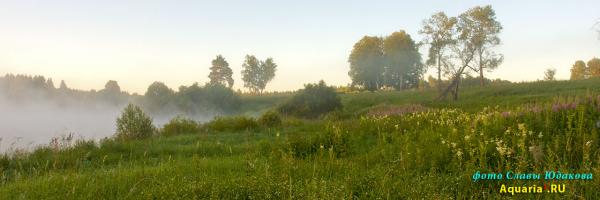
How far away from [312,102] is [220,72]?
49995 millimetres

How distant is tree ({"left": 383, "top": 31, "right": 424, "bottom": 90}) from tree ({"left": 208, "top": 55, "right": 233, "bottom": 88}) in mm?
32426

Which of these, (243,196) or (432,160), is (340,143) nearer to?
(432,160)

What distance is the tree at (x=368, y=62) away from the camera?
67000 millimetres

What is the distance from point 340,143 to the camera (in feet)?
26.8

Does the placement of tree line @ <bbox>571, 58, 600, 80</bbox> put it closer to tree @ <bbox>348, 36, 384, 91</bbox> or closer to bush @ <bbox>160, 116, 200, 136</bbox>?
tree @ <bbox>348, 36, 384, 91</bbox>

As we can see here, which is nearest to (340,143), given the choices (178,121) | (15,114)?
(178,121)

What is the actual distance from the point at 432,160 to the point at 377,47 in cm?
6379

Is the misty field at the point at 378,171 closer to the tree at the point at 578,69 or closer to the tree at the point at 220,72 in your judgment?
the tree at the point at 220,72

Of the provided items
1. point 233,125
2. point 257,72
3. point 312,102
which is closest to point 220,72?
point 257,72

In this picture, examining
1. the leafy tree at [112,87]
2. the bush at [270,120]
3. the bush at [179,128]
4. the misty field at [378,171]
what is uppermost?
the leafy tree at [112,87]

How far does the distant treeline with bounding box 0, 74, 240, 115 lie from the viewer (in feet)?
175

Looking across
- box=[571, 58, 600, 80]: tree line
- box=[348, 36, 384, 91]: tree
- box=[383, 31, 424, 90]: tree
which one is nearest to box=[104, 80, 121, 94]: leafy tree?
box=[348, 36, 384, 91]: tree

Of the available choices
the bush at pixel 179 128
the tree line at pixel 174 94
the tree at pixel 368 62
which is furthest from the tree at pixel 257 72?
the bush at pixel 179 128

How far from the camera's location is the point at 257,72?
277 feet
